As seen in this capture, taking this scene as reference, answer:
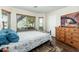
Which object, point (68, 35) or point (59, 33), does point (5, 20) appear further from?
point (68, 35)

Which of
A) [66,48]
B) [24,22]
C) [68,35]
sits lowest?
[66,48]

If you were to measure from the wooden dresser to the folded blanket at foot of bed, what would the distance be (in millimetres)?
800

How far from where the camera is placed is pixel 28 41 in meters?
1.78

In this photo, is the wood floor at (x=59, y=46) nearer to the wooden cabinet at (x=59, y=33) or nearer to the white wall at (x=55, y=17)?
the wooden cabinet at (x=59, y=33)

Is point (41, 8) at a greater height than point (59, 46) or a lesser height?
greater

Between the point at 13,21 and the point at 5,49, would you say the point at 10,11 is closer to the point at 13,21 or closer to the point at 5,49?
the point at 13,21

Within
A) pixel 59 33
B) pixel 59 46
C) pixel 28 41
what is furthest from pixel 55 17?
pixel 28 41

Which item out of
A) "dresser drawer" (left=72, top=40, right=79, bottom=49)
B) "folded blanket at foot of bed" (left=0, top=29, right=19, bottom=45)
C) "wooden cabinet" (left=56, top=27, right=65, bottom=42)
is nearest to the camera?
"folded blanket at foot of bed" (left=0, top=29, right=19, bottom=45)

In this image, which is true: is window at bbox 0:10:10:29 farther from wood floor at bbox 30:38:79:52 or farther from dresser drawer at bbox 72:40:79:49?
dresser drawer at bbox 72:40:79:49

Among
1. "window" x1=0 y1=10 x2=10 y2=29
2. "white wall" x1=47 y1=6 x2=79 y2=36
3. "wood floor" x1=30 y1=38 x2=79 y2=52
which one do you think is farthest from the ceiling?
"wood floor" x1=30 y1=38 x2=79 y2=52

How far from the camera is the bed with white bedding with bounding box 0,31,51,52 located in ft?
5.50

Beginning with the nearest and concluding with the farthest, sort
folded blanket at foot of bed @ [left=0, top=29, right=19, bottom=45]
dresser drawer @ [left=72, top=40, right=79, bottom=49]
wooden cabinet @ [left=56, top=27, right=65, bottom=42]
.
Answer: folded blanket at foot of bed @ [left=0, top=29, right=19, bottom=45]
dresser drawer @ [left=72, top=40, right=79, bottom=49]
wooden cabinet @ [left=56, top=27, right=65, bottom=42]

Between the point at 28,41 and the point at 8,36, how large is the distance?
359 mm
